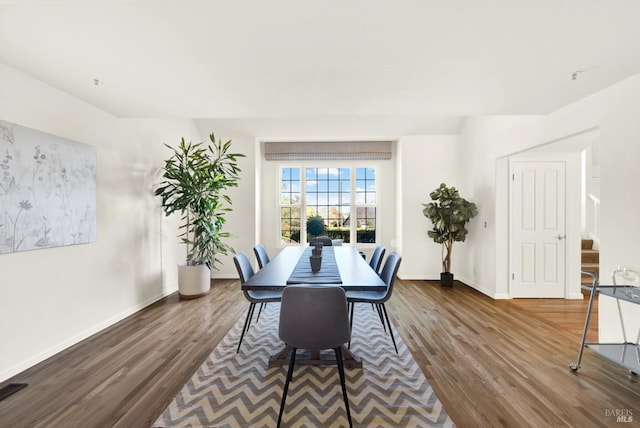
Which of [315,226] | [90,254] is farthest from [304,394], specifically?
[315,226]

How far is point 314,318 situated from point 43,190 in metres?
2.64

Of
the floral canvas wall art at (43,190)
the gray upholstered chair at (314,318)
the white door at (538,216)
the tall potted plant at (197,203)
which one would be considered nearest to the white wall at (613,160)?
the white door at (538,216)

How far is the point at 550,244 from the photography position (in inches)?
177

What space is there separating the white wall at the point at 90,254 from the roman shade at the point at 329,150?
6.70ft

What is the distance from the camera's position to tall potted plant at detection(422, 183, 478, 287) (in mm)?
5021

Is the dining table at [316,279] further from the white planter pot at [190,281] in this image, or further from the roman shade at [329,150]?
the roman shade at [329,150]

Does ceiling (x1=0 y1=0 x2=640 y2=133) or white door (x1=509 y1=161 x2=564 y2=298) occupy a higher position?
ceiling (x1=0 y1=0 x2=640 y2=133)

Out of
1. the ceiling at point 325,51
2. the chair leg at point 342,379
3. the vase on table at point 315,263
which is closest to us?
the ceiling at point 325,51

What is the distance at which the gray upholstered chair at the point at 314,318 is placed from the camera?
184 centimetres

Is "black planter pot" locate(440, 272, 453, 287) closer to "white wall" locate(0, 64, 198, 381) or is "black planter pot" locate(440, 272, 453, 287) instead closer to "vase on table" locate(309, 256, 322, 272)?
"vase on table" locate(309, 256, 322, 272)

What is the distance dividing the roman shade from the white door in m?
2.50

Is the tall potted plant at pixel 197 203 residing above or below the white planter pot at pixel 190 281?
above

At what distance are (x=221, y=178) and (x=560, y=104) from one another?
419 cm

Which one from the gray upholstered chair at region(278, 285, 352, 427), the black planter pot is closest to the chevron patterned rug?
the gray upholstered chair at region(278, 285, 352, 427)
